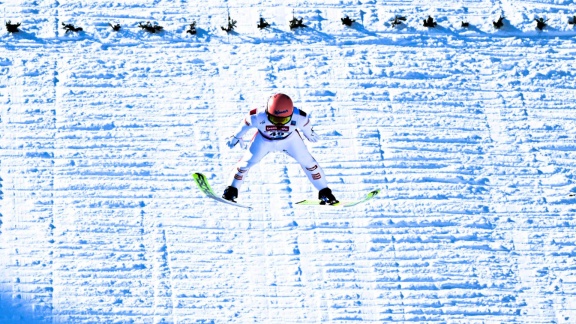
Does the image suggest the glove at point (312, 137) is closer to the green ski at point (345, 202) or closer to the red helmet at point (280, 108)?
the red helmet at point (280, 108)

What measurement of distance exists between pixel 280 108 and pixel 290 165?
1.65 m

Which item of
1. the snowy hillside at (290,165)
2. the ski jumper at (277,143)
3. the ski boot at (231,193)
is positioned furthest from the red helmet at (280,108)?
the snowy hillside at (290,165)

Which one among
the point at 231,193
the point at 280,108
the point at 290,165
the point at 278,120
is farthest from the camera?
the point at 290,165

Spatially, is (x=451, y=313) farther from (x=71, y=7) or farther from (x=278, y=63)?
(x=71, y=7)

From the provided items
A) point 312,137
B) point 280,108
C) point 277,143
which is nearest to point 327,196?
point 312,137

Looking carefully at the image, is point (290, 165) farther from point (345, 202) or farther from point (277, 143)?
point (277, 143)

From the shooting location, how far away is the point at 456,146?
13867mm

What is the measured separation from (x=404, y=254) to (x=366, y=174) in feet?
3.53

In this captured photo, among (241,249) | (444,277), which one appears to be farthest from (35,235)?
(444,277)

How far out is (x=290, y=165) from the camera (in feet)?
44.8

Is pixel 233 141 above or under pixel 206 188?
above

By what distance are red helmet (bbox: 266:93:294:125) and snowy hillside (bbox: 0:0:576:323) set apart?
1.42 meters

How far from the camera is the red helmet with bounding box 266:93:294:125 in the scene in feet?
39.7

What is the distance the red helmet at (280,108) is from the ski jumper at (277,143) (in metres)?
0.12
